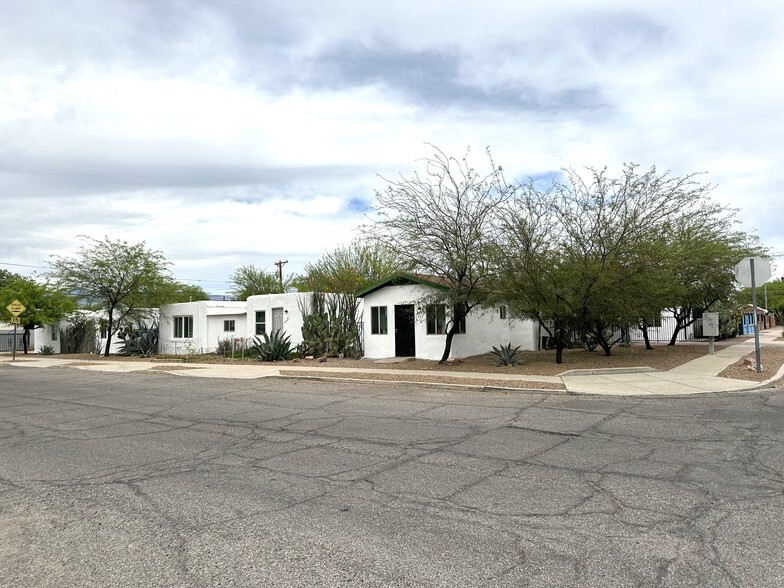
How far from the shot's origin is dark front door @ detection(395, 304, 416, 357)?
2453 cm

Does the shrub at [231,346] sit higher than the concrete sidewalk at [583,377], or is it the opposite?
the shrub at [231,346]

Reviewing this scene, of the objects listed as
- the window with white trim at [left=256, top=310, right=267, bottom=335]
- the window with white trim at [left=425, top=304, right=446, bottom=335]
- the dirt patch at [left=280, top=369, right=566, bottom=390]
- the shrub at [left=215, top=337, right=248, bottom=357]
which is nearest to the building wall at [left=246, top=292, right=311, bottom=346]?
the window with white trim at [left=256, top=310, right=267, bottom=335]

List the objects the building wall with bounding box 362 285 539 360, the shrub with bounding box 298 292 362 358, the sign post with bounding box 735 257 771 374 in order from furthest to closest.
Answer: the shrub with bounding box 298 292 362 358 < the building wall with bounding box 362 285 539 360 < the sign post with bounding box 735 257 771 374

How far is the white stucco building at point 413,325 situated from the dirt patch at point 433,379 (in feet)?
15.7

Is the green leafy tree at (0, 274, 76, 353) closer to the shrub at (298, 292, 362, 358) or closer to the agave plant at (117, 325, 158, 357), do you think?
the agave plant at (117, 325, 158, 357)

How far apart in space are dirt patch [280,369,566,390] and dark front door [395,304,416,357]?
5.56 meters

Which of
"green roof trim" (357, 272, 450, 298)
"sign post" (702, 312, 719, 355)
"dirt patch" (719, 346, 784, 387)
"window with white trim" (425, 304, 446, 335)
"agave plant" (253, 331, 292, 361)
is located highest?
"green roof trim" (357, 272, 450, 298)

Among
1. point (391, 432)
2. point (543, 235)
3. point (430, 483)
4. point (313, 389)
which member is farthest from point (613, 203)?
point (430, 483)

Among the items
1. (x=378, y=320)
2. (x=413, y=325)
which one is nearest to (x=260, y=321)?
(x=378, y=320)

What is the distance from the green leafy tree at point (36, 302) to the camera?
36750mm

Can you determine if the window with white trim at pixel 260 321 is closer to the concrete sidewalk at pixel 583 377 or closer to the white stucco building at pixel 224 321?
the white stucco building at pixel 224 321

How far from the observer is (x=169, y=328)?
1387 inches

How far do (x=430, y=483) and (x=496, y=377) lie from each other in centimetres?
1057

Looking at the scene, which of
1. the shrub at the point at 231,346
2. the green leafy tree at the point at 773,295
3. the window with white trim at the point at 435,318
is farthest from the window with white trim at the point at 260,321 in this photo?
the green leafy tree at the point at 773,295
